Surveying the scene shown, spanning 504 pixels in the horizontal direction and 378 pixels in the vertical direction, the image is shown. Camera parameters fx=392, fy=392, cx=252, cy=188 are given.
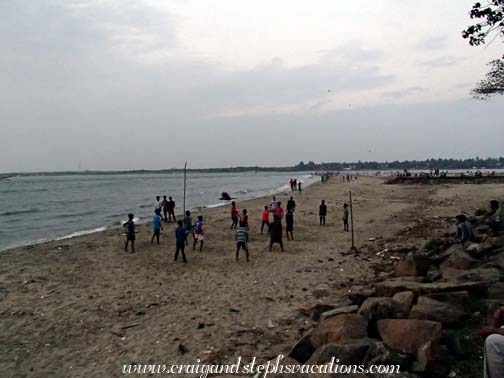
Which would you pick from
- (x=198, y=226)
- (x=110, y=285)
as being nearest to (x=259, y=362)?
(x=110, y=285)

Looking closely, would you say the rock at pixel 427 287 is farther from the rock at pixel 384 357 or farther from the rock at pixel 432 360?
the rock at pixel 384 357

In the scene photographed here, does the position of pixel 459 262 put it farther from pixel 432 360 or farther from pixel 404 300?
pixel 432 360

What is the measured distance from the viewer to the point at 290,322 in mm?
7891

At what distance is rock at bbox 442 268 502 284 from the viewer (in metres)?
6.96

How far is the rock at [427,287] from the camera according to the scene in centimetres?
648

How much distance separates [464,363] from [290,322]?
3648 millimetres

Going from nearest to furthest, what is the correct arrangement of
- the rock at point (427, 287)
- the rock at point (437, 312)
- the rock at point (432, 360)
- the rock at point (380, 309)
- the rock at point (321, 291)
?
the rock at point (432, 360)
the rock at point (437, 312)
the rock at point (380, 309)
the rock at point (427, 287)
the rock at point (321, 291)

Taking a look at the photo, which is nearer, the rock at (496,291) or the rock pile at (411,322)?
the rock pile at (411,322)

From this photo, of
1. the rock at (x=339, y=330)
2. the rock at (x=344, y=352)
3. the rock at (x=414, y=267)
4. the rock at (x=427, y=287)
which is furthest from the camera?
the rock at (x=414, y=267)

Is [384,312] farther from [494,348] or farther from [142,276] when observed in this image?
[142,276]

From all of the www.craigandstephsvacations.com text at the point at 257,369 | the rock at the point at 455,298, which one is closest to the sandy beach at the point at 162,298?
the www.craigandstephsvacations.com text at the point at 257,369

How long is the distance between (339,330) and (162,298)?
579 cm

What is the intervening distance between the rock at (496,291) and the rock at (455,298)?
438 mm

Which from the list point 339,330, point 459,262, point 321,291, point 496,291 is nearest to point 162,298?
point 321,291
